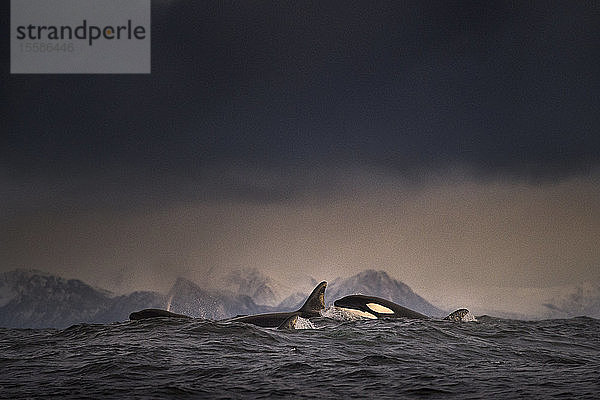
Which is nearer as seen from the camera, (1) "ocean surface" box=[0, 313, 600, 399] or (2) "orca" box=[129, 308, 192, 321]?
(1) "ocean surface" box=[0, 313, 600, 399]

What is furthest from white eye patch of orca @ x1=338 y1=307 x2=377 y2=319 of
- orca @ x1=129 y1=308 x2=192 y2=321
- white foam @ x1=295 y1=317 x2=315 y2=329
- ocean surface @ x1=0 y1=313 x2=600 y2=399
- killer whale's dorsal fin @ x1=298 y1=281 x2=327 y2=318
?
orca @ x1=129 y1=308 x2=192 y2=321

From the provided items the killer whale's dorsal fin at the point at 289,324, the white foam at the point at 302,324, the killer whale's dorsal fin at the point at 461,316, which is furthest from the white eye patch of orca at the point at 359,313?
the killer whale's dorsal fin at the point at 289,324

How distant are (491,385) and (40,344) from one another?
1243 centimetres

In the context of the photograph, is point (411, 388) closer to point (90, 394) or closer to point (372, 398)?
point (372, 398)

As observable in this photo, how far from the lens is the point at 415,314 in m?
24.8

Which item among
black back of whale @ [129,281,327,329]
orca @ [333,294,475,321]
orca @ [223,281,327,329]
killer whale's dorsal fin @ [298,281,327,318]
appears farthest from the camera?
orca @ [333,294,475,321]

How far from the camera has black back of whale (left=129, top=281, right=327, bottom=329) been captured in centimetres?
1884

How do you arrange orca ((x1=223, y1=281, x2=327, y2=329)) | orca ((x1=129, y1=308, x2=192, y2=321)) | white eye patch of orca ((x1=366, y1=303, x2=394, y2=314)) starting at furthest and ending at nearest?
1. white eye patch of orca ((x1=366, y1=303, x2=394, y2=314))
2. orca ((x1=129, y1=308, x2=192, y2=321))
3. orca ((x1=223, y1=281, x2=327, y2=329))

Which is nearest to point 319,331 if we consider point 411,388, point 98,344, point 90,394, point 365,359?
point 365,359

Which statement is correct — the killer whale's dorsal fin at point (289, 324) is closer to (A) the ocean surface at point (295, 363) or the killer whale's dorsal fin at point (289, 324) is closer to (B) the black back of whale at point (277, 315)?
(B) the black back of whale at point (277, 315)

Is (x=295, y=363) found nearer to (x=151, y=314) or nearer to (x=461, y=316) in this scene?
(x=151, y=314)

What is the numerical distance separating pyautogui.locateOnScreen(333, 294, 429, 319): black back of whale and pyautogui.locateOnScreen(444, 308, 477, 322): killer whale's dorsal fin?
3.63ft

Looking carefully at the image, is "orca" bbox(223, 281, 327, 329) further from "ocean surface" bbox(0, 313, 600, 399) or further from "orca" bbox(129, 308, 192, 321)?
"orca" bbox(129, 308, 192, 321)

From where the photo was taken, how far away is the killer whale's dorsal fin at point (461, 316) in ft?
77.6
